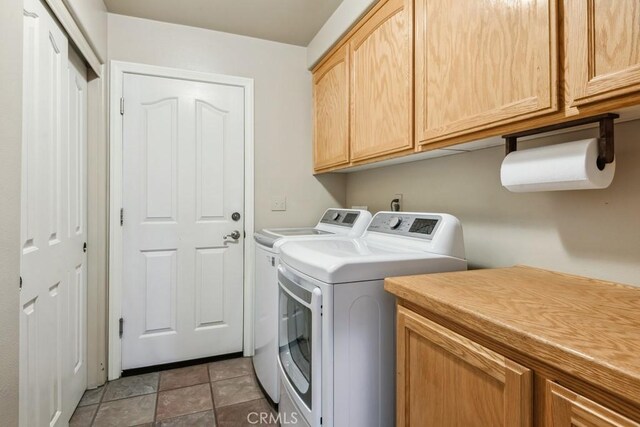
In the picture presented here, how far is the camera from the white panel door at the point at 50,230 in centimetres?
119

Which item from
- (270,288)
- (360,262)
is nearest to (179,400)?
(270,288)

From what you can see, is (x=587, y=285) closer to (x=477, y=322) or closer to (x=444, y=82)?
(x=477, y=322)

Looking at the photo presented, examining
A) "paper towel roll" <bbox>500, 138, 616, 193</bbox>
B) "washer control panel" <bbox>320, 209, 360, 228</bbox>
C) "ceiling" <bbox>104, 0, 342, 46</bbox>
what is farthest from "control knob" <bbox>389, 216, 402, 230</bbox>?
"ceiling" <bbox>104, 0, 342, 46</bbox>

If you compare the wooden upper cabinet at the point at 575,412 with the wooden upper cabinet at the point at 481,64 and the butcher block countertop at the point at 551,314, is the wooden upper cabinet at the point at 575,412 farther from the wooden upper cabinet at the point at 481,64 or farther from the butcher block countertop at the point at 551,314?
the wooden upper cabinet at the point at 481,64

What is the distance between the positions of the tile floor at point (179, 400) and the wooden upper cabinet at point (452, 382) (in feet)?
3.55

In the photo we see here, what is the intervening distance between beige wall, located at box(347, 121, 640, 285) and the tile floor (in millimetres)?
1483

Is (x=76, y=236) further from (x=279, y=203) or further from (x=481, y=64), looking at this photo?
(x=481, y=64)

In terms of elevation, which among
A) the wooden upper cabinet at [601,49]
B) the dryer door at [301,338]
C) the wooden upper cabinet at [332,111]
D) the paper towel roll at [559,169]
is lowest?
the dryer door at [301,338]

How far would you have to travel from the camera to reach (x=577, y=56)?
83 centimetres

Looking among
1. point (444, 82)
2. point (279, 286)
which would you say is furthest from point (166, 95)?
point (444, 82)

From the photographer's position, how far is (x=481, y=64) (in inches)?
43.2

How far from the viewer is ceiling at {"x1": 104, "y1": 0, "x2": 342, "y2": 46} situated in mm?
2031

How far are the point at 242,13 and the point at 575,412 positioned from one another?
2.49m

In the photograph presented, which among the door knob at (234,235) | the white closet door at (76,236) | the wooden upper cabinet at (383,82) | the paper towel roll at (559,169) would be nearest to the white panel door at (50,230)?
the white closet door at (76,236)
